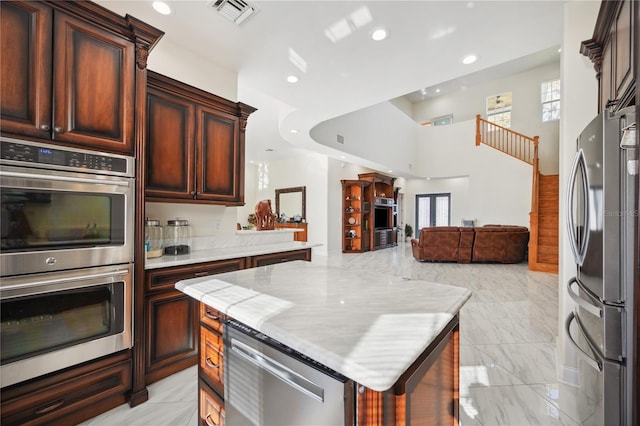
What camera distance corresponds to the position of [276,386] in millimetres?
861

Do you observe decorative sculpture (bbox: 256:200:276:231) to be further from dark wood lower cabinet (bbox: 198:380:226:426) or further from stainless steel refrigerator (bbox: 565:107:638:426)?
stainless steel refrigerator (bbox: 565:107:638:426)

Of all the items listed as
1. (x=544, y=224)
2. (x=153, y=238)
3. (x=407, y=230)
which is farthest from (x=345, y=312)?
(x=407, y=230)

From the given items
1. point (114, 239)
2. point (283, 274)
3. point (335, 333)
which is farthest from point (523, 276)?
point (114, 239)

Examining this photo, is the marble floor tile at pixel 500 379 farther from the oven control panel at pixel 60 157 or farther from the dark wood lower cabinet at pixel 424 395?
the oven control panel at pixel 60 157

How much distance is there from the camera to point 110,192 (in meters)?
1.60

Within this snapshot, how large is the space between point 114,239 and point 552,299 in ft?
16.5

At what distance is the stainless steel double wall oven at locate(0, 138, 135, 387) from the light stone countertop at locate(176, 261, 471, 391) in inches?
26.9

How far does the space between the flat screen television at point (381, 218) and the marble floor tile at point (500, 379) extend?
5.20m

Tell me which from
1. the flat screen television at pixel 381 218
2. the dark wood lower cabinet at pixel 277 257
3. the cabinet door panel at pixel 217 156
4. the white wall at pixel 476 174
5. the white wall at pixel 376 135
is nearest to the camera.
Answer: the cabinet door panel at pixel 217 156

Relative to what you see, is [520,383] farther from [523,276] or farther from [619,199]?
[523,276]

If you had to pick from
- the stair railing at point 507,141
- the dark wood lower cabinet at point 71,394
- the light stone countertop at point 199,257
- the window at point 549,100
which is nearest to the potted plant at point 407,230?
the stair railing at point 507,141

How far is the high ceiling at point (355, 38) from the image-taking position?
6.88ft

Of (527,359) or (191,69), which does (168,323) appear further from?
(527,359)

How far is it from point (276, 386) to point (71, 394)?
1.46 metres
